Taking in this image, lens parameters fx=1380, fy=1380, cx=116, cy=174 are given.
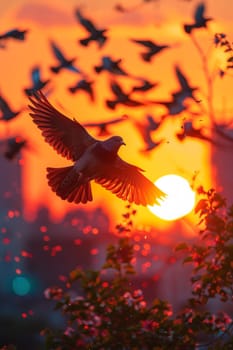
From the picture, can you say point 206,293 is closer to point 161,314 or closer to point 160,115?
point 161,314

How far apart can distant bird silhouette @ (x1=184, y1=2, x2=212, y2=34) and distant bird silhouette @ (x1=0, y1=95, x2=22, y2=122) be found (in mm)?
1852

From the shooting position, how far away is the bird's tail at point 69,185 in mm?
12805

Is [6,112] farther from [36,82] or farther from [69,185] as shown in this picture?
[69,185]

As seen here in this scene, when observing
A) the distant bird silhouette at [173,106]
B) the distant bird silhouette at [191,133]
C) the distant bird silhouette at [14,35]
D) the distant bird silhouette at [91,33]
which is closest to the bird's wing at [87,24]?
the distant bird silhouette at [91,33]

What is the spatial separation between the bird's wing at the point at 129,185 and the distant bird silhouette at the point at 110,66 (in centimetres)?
99

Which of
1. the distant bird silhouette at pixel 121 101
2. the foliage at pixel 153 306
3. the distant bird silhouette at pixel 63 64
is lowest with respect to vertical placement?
the foliage at pixel 153 306

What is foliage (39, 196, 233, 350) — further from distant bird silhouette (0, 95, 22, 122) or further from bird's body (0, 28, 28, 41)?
bird's body (0, 28, 28, 41)

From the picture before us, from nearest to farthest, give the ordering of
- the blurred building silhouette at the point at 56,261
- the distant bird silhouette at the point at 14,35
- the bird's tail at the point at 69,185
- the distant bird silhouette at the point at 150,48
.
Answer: the bird's tail at the point at 69,185 < the distant bird silhouette at the point at 150,48 < the distant bird silhouette at the point at 14,35 < the blurred building silhouette at the point at 56,261

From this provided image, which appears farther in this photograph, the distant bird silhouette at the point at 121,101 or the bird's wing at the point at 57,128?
the distant bird silhouette at the point at 121,101

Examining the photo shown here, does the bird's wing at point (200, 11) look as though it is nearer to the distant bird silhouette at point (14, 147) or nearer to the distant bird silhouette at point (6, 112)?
the distant bird silhouette at point (6, 112)

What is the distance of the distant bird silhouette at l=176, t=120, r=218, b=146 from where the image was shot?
1321 cm

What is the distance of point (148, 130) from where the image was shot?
46.3 feet

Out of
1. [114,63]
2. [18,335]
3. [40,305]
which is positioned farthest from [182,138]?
[40,305]

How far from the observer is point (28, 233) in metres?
111
